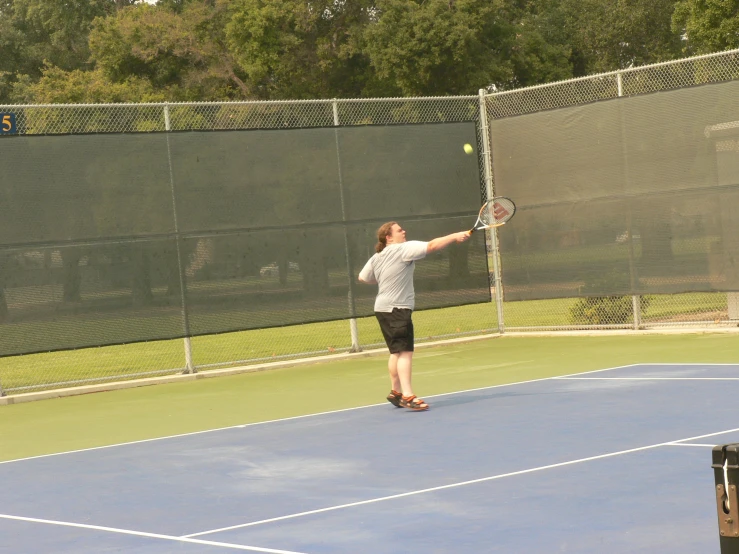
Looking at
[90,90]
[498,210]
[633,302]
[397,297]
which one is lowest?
[633,302]

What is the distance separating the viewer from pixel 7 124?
42.1 feet

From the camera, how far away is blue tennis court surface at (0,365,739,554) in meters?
5.57

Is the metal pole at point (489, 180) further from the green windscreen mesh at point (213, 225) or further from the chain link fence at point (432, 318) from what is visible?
the green windscreen mesh at point (213, 225)

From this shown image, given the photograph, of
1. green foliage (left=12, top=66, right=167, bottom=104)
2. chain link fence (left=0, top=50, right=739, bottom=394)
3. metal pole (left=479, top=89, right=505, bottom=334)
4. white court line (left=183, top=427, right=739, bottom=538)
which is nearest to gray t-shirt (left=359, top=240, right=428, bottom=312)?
white court line (left=183, top=427, right=739, bottom=538)

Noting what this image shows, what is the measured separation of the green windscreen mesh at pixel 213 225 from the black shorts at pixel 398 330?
3.73 metres

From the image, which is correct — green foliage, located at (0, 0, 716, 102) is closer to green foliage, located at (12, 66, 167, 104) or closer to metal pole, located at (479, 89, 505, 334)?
green foliage, located at (12, 66, 167, 104)

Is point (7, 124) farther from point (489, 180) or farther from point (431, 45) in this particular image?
point (431, 45)

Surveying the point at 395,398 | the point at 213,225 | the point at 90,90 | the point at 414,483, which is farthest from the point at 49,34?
the point at 414,483

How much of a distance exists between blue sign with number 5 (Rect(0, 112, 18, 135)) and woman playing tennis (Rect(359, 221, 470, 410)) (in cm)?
477

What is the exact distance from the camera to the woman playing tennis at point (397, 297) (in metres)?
9.97

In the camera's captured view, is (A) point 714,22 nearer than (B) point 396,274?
No

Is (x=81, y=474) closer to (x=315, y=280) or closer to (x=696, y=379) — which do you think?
(x=696, y=379)

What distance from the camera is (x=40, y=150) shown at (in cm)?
1248

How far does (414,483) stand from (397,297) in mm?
3421
